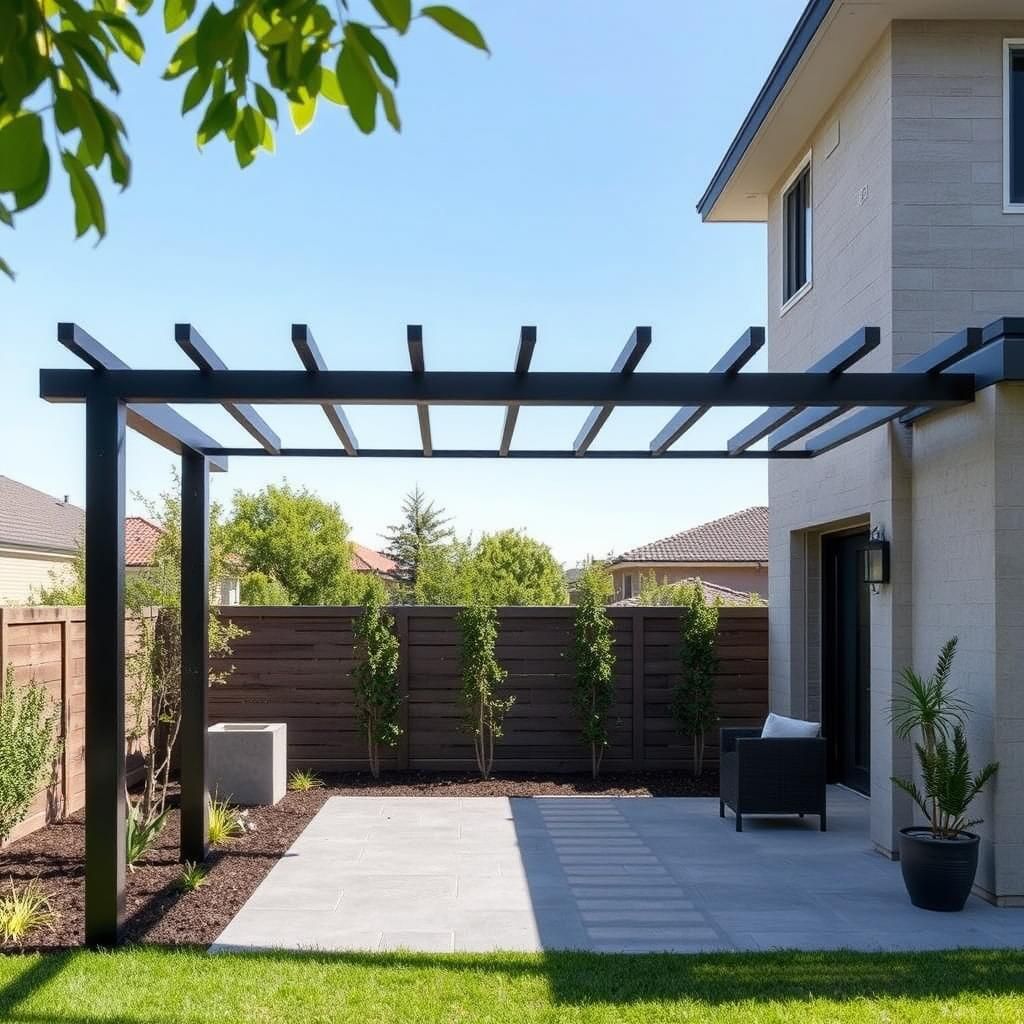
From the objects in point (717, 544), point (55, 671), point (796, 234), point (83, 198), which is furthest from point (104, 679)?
point (717, 544)

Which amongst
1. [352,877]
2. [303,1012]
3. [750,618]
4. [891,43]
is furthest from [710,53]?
[303,1012]

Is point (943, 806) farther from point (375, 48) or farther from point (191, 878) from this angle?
point (375, 48)

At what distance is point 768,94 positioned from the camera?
9.80 metres

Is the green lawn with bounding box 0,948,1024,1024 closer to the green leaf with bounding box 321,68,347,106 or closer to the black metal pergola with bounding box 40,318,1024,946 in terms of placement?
the black metal pergola with bounding box 40,318,1024,946

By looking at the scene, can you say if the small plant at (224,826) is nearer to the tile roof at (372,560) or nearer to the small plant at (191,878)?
the small plant at (191,878)

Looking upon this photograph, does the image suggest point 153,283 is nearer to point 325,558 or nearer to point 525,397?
point 525,397

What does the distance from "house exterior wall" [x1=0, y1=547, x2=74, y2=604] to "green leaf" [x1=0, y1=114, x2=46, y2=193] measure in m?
24.8

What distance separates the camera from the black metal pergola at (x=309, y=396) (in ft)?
19.4

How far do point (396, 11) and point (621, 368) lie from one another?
180 inches

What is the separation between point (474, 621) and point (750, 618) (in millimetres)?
2780

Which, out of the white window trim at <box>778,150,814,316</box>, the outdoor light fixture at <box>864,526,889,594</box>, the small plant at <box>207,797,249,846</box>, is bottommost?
the small plant at <box>207,797,249,846</box>

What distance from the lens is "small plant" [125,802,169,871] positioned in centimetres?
750

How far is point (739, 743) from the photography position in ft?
29.6

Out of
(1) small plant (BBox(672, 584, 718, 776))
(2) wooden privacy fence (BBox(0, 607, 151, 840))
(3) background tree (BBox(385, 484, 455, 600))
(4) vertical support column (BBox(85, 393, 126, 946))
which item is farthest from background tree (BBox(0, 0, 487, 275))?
(3) background tree (BBox(385, 484, 455, 600))
